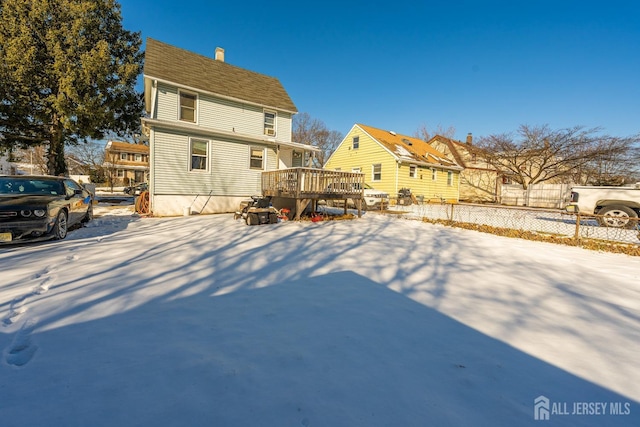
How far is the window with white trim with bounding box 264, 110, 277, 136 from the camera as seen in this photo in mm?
14633

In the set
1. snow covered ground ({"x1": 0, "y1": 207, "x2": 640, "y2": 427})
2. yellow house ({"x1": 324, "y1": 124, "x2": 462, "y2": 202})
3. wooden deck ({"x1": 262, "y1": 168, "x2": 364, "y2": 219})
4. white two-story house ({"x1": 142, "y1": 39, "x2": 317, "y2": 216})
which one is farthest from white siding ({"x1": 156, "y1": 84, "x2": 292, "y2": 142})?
yellow house ({"x1": 324, "y1": 124, "x2": 462, "y2": 202})

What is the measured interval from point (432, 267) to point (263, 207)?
5993 mm

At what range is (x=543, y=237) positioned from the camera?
7.72 m

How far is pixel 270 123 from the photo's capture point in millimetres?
14805

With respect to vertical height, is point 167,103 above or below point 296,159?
above

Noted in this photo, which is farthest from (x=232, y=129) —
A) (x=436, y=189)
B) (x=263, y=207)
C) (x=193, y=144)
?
(x=436, y=189)

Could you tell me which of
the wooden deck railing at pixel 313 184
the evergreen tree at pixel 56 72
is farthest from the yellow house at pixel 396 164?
the evergreen tree at pixel 56 72

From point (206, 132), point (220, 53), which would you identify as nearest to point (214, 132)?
point (206, 132)

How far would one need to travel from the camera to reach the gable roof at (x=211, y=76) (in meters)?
12.0

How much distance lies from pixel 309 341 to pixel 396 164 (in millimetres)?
19071

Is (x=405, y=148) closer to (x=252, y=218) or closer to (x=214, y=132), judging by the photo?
(x=214, y=132)

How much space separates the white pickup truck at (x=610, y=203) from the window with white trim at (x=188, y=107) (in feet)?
47.7

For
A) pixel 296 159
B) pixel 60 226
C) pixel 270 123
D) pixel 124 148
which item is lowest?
pixel 60 226

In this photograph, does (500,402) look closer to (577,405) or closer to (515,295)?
(577,405)
